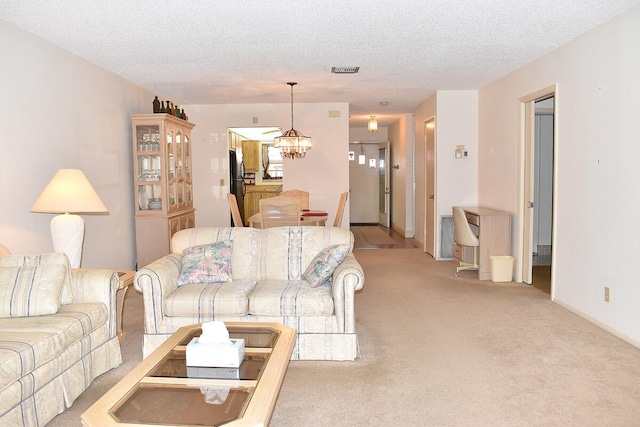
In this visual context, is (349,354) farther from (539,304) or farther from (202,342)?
(539,304)

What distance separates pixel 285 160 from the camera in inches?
335

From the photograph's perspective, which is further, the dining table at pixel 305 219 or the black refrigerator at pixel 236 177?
the black refrigerator at pixel 236 177

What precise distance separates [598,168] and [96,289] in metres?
4.00

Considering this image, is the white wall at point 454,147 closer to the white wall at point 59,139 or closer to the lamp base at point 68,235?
the white wall at point 59,139

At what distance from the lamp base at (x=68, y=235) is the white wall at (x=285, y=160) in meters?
4.75

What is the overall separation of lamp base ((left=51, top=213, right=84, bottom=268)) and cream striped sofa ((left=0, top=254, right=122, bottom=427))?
0.55 meters

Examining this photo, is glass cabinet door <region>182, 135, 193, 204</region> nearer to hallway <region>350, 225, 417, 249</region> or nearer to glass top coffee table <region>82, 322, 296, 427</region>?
hallway <region>350, 225, 417, 249</region>

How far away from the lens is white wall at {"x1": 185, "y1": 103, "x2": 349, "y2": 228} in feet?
27.7

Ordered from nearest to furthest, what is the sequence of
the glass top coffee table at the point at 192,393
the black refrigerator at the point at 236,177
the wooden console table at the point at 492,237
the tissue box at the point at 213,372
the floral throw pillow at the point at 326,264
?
the glass top coffee table at the point at 192,393 → the tissue box at the point at 213,372 → the floral throw pillow at the point at 326,264 → the wooden console table at the point at 492,237 → the black refrigerator at the point at 236,177

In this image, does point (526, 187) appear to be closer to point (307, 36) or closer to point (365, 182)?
point (307, 36)

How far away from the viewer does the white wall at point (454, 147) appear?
24.0 ft

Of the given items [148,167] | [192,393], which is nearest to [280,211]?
[148,167]

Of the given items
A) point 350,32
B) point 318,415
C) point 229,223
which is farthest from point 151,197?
point 318,415

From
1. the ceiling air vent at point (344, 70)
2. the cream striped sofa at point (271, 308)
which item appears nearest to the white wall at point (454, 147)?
the ceiling air vent at point (344, 70)
